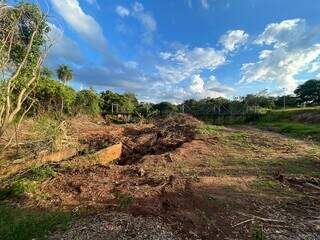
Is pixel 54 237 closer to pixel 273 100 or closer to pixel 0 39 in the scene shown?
pixel 0 39

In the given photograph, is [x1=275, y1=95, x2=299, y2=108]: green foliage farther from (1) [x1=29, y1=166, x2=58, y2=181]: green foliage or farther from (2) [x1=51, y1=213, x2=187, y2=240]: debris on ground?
(2) [x1=51, y1=213, x2=187, y2=240]: debris on ground

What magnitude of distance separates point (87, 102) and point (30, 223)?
22.5m

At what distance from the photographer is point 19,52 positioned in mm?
9852

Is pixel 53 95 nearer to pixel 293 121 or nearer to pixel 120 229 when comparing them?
pixel 120 229

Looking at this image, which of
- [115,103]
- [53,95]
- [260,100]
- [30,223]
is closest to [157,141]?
[30,223]

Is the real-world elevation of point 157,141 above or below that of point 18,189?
above

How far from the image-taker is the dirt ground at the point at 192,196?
4.86 meters

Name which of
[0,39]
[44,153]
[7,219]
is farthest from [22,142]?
[7,219]

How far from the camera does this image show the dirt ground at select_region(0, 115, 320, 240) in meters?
4.86

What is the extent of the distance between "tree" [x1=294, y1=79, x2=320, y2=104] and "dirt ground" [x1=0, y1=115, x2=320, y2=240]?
116ft

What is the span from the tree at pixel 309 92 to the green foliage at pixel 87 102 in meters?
26.9

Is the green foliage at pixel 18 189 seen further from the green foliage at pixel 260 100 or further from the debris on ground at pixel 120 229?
the green foliage at pixel 260 100

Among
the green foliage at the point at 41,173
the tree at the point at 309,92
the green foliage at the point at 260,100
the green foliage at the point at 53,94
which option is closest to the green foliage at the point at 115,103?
the green foliage at the point at 53,94

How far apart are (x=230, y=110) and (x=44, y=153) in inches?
1066
